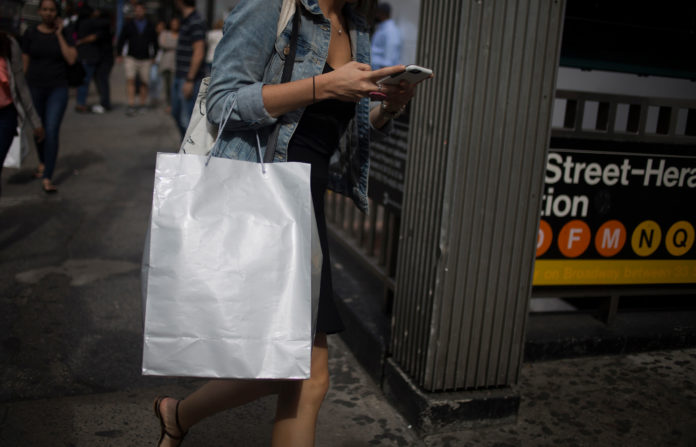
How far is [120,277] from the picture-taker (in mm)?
4668

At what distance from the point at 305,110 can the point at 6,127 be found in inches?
160

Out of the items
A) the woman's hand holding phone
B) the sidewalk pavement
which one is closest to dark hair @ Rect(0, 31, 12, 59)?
the sidewalk pavement

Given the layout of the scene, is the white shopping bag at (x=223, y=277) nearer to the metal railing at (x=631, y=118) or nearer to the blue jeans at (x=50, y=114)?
the metal railing at (x=631, y=118)

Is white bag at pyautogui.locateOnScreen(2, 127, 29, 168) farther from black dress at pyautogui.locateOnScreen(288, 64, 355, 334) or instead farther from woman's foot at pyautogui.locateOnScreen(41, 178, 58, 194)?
black dress at pyautogui.locateOnScreen(288, 64, 355, 334)

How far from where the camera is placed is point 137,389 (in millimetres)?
3186

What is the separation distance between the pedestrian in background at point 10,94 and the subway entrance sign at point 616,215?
160 inches

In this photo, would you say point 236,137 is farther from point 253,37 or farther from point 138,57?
point 138,57

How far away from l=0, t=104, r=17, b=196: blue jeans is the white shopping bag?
4.06 metres

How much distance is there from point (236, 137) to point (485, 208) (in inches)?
48.4

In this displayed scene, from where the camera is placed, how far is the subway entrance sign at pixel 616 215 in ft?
11.5

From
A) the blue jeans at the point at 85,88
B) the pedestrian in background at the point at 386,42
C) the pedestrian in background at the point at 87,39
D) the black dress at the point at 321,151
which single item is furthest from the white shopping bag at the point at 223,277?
the blue jeans at the point at 85,88

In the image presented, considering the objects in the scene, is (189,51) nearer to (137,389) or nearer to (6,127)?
(6,127)

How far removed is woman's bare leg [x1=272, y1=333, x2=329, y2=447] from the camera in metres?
2.01

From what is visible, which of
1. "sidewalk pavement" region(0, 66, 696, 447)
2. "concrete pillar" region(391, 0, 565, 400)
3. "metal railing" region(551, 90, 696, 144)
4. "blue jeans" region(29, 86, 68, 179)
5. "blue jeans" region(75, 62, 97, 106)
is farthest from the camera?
"blue jeans" region(75, 62, 97, 106)
